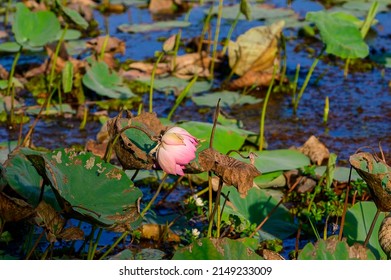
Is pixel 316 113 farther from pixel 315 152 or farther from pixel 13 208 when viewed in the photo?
pixel 13 208

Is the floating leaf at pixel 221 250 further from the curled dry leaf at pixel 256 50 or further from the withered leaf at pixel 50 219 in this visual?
the curled dry leaf at pixel 256 50

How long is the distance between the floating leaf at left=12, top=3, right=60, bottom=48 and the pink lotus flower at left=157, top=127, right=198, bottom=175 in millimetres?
2256

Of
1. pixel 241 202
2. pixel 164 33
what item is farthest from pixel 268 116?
pixel 164 33

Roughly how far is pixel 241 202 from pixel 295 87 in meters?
1.59

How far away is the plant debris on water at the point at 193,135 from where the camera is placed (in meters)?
2.24

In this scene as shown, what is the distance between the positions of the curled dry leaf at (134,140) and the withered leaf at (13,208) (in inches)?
12.8

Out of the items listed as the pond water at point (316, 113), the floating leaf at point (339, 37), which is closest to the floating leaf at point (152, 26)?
the pond water at point (316, 113)

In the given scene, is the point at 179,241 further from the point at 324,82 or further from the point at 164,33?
the point at 164,33

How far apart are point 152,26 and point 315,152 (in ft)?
9.11

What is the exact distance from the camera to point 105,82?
450 cm

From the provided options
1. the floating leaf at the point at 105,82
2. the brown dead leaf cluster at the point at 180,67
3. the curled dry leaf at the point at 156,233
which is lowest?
the brown dead leaf cluster at the point at 180,67

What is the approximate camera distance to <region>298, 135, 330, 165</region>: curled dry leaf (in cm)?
350

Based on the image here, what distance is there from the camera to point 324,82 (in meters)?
4.90

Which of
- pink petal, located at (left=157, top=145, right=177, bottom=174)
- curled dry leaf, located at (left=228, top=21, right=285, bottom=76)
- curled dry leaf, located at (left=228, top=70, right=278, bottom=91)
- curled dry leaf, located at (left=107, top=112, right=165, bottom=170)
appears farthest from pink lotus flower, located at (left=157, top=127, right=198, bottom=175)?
curled dry leaf, located at (left=228, top=21, right=285, bottom=76)
